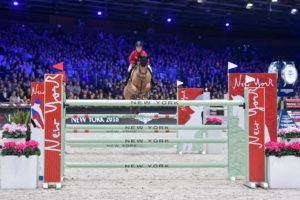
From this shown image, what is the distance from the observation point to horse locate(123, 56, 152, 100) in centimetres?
1143

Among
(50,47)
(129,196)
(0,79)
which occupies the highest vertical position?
(50,47)

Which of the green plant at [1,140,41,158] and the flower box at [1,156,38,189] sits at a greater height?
the green plant at [1,140,41,158]

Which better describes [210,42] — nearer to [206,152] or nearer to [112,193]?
[206,152]

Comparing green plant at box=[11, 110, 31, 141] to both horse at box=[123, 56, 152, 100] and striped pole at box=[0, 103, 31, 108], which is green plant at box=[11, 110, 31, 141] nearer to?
horse at box=[123, 56, 152, 100]

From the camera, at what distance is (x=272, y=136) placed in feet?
21.7

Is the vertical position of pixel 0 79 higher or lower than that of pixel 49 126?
higher

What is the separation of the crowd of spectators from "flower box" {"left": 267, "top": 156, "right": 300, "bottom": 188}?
12.3 meters

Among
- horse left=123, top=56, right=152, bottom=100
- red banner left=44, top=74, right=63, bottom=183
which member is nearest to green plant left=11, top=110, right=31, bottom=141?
red banner left=44, top=74, right=63, bottom=183

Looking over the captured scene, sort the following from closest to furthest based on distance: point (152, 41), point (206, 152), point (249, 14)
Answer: point (206, 152), point (249, 14), point (152, 41)

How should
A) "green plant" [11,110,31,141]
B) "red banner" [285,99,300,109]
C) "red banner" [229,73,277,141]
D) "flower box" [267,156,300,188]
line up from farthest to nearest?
1. "red banner" [285,99,300,109]
2. "green plant" [11,110,31,141]
3. "red banner" [229,73,277,141]
4. "flower box" [267,156,300,188]

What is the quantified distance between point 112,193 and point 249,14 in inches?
929

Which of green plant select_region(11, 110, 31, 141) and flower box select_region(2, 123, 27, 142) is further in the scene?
green plant select_region(11, 110, 31, 141)

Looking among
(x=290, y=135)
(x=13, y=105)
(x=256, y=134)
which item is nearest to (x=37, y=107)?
(x=256, y=134)

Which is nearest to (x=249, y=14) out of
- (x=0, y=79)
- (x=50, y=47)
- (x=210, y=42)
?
(x=210, y=42)
